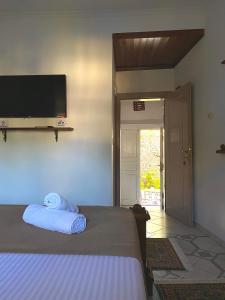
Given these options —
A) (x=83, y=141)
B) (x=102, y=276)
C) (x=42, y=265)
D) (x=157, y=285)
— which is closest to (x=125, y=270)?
(x=102, y=276)

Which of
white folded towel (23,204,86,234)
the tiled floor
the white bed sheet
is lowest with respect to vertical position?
the tiled floor

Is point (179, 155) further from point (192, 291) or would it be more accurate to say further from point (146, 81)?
point (192, 291)

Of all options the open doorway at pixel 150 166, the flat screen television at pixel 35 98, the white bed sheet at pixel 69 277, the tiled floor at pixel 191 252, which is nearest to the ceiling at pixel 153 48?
the flat screen television at pixel 35 98

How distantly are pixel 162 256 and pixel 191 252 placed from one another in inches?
13.7

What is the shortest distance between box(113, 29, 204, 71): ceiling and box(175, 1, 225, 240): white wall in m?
0.19

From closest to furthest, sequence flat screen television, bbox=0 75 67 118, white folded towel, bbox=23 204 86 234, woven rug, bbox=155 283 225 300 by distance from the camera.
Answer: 1. white folded towel, bbox=23 204 86 234
2. woven rug, bbox=155 283 225 300
3. flat screen television, bbox=0 75 67 118

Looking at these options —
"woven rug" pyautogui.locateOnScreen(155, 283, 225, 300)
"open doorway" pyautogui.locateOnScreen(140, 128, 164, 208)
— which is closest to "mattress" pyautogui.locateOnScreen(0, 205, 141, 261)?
"woven rug" pyautogui.locateOnScreen(155, 283, 225, 300)

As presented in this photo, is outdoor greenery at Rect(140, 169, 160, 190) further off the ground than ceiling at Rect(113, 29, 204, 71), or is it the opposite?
ceiling at Rect(113, 29, 204, 71)

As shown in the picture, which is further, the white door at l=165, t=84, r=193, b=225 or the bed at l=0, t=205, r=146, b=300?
the white door at l=165, t=84, r=193, b=225

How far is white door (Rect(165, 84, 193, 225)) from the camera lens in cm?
382

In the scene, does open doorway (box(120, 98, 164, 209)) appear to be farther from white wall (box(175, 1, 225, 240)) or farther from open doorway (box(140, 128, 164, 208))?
white wall (box(175, 1, 225, 240))

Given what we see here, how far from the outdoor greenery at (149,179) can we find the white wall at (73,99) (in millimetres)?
3492

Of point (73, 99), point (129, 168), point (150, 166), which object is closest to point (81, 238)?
point (73, 99)

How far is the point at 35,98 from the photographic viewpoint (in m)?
3.16
